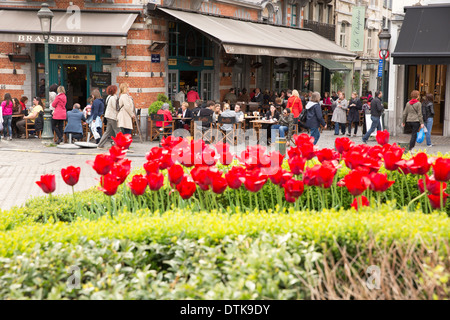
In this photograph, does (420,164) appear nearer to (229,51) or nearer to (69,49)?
(229,51)

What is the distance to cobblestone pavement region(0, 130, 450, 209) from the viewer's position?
1031 centimetres

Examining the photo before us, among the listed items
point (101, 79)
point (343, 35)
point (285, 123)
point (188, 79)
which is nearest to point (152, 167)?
point (285, 123)

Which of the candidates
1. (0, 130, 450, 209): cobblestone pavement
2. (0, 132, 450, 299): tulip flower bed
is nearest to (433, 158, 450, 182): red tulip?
(0, 132, 450, 299): tulip flower bed

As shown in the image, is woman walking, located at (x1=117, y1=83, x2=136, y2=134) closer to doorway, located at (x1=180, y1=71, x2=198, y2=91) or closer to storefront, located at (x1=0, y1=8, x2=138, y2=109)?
storefront, located at (x1=0, y1=8, x2=138, y2=109)

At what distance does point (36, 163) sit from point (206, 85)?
34.7 feet

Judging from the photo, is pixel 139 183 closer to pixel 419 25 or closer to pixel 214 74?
pixel 419 25

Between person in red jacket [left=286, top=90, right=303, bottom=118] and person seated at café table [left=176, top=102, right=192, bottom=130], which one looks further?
person seated at café table [left=176, top=102, right=192, bottom=130]

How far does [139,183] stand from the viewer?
4.74m

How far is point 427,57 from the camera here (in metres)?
19.3

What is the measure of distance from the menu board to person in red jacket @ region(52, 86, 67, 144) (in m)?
2.46

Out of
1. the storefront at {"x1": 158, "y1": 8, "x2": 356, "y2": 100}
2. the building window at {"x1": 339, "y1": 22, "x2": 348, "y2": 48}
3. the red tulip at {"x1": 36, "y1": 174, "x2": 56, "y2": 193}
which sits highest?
the building window at {"x1": 339, "y1": 22, "x2": 348, "y2": 48}

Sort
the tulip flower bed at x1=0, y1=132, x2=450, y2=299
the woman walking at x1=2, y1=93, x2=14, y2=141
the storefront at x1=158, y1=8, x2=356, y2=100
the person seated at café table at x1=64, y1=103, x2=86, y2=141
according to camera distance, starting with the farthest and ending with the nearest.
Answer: the storefront at x1=158, y1=8, x2=356, y2=100
the woman walking at x1=2, y1=93, x2=14, y2=141
the person seated at café table at x1=64, y1=103, x2=86, y2=141
the tulip flower bed at x1=0, y1=132, x2=450, y2=299

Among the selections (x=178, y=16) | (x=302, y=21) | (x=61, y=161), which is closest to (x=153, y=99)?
(x=178, y=16)

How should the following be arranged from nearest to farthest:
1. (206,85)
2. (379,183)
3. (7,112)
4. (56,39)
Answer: (379,183), (7,112), (56,39), (206,85)
